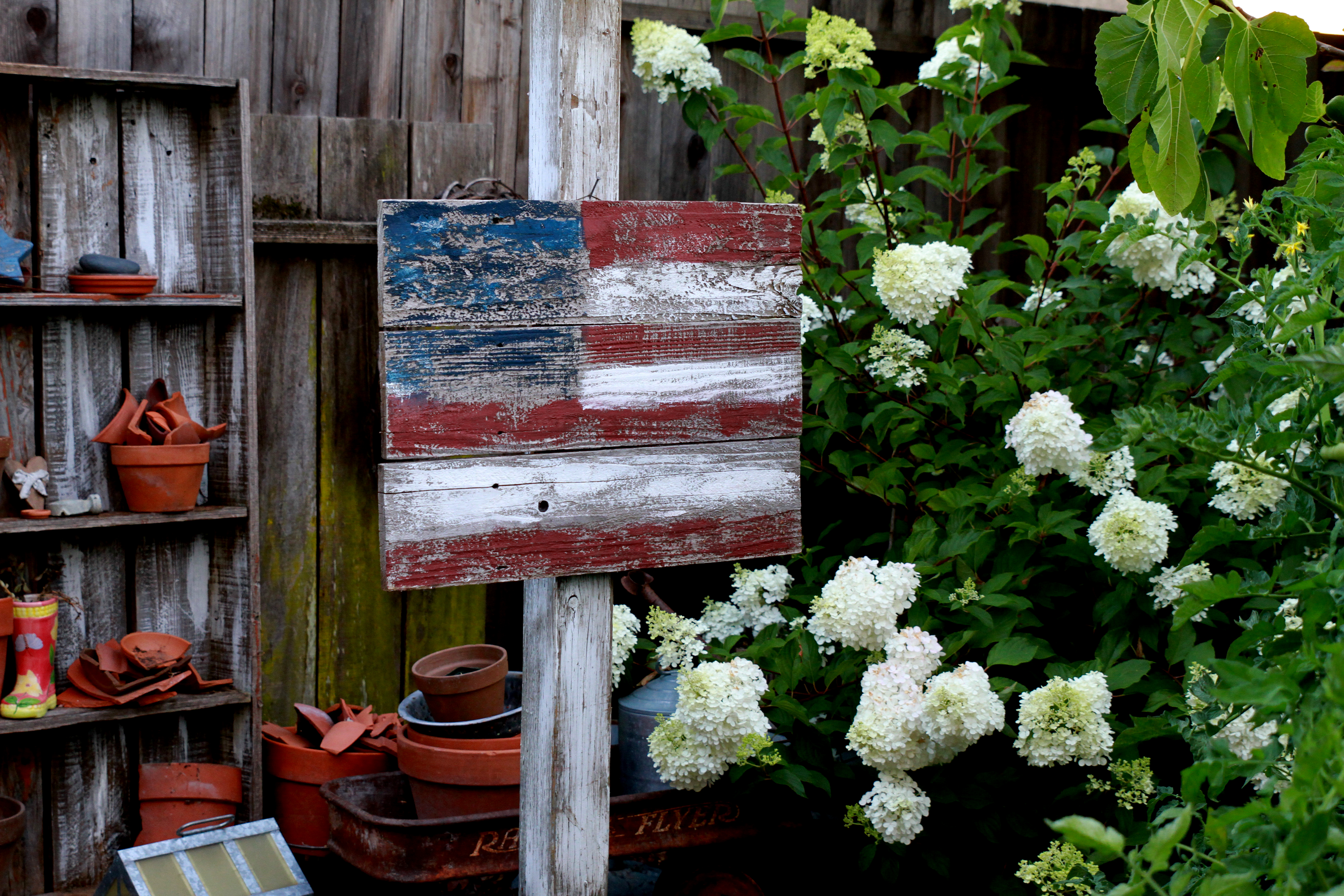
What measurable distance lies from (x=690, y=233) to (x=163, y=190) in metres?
1.54

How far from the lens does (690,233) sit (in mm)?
1511

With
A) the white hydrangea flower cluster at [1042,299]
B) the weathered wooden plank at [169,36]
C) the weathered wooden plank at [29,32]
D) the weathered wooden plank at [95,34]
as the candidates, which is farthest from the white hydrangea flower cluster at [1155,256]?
the weathered wooden plank at [29,32]

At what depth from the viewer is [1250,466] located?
1.15 meters

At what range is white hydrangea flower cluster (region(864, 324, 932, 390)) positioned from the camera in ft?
7.24

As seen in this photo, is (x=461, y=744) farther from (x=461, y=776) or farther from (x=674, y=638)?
(x=674, y=638)

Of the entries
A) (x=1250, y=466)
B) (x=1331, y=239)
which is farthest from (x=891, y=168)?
(x=1250, y=466)

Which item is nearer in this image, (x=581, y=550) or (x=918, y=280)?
(x=581, y=550)

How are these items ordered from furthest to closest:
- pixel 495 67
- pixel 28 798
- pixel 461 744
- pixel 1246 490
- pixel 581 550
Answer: pixel 495 67 → pixel 28 798 → pixel 461 744 → pixel 1246 490 → pixel 581 550

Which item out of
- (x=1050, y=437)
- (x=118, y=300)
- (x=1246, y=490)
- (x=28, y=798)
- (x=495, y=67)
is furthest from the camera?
(x=495, y=67)

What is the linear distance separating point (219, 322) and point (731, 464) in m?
1.50

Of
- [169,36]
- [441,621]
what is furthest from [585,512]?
[169,36]

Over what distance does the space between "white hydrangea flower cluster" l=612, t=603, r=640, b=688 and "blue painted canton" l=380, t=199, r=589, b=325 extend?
0.95m

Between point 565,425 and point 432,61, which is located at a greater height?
point 432,61

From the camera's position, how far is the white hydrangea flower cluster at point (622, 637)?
223 cm
